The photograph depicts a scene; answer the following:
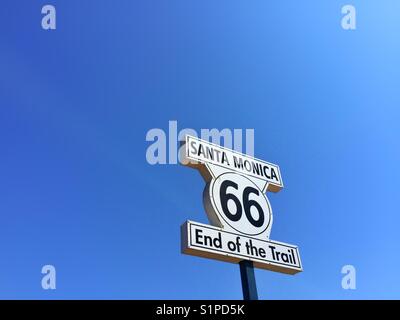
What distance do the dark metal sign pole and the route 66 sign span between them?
0.43 feet

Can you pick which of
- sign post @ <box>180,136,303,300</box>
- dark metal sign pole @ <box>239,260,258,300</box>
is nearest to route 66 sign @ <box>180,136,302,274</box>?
sign post @ <box>180,136,303,300</box>

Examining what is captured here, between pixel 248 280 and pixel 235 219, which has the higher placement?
pixel 235 219

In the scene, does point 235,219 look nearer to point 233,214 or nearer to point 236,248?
point 233,214

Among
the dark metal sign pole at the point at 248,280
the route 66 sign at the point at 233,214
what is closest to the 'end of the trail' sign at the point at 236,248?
the route 66 sign at the point at 233,214

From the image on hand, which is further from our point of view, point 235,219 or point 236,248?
point 235,219

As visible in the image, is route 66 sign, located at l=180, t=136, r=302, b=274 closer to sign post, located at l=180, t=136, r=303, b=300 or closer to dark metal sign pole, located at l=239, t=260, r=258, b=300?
sign post, located at l=180, t=136, r=303, b=300

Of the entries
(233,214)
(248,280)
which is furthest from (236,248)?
(233,214)

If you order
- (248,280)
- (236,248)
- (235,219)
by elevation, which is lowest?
(248,280)

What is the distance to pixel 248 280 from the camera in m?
8.12

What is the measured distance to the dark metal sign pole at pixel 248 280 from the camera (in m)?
7.98

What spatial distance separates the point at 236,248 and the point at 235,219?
601 millimetres
